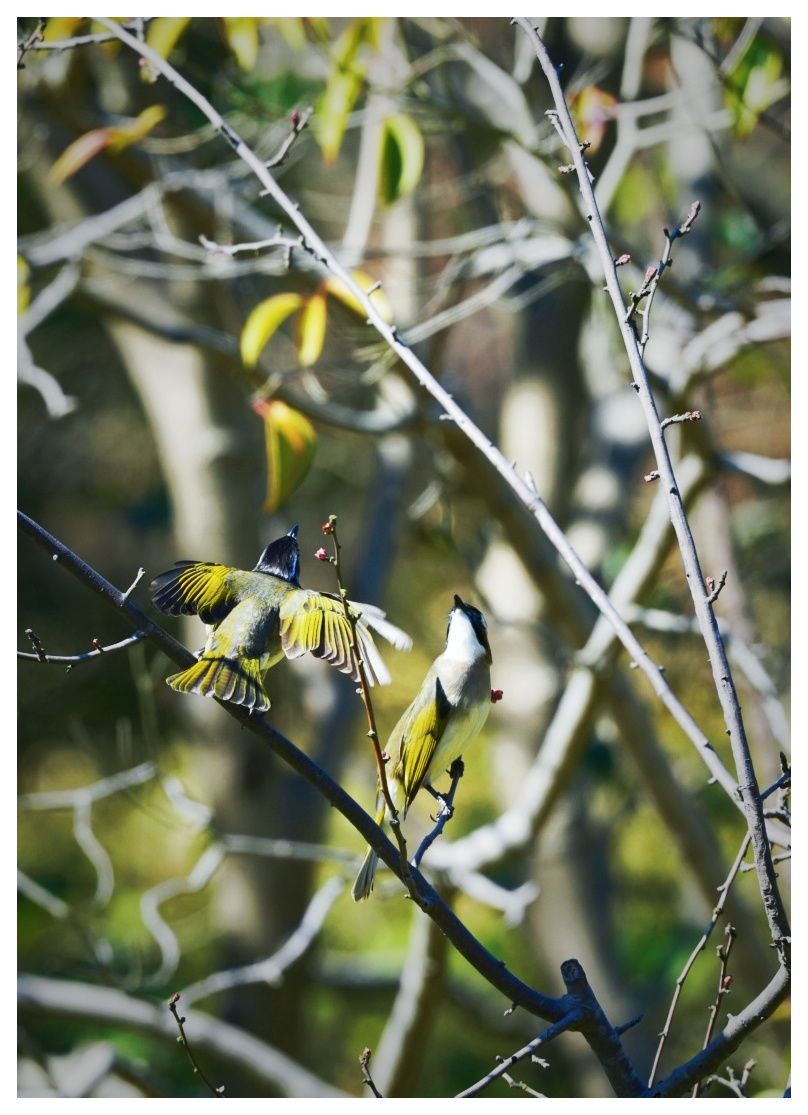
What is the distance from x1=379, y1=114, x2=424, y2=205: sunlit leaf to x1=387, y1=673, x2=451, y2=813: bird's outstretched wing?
84cm

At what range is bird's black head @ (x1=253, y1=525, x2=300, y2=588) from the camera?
1.24 m

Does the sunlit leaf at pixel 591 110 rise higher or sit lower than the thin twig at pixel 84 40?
higher

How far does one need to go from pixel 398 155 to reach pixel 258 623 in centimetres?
87

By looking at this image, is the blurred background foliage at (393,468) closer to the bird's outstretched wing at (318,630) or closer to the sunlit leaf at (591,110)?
the sunlit leaf at (591,110)

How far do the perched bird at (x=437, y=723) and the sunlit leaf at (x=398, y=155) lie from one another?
31.2 inches

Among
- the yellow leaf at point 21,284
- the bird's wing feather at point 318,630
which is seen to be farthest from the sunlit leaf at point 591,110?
the bird's wing feather at point 318,630

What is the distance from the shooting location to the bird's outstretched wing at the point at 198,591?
121cm

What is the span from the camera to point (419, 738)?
1.21m

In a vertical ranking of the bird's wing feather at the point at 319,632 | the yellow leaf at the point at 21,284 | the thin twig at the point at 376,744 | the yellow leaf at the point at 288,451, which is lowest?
the thin twig at the point at 376,744

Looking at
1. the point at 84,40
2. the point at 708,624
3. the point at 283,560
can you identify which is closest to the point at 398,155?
the point at 84,40

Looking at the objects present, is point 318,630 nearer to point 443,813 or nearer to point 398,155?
point 443,813

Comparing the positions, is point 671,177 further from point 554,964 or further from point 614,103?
point 554,964

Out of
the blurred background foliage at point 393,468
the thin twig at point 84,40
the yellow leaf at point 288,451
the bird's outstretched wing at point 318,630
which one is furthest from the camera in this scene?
the blurred background foliage at point 393,468

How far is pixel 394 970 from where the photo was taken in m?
2.45
